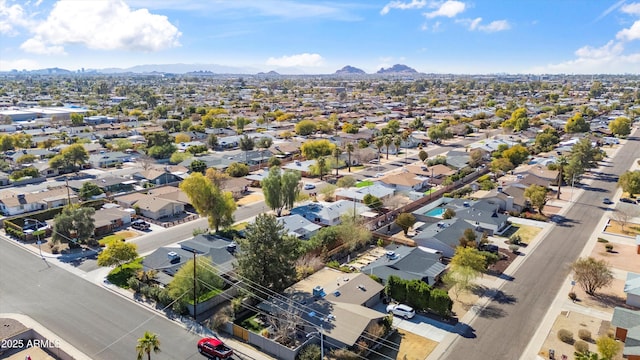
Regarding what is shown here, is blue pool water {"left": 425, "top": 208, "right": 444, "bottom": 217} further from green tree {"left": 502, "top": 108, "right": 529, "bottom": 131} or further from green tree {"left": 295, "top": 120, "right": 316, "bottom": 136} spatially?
green tree {"left": 502, "top": 108, "right": 529, "bottom": 131}

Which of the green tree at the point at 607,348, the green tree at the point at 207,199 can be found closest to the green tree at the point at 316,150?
the green tree at the point at 207,199

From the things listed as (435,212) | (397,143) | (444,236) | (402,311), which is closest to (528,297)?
(444,236)

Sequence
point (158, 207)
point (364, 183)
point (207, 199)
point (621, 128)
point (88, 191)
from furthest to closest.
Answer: point (621, 128) < point (364, 183) < point (88, 191) < point (158, 207) < point (207, 199)

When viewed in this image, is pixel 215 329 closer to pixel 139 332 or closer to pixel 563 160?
pixel 139 332

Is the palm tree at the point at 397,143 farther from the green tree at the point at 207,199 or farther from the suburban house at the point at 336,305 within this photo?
Answer: the suburban house at the point at 336,305

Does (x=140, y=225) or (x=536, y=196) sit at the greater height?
(x=536, y=196)

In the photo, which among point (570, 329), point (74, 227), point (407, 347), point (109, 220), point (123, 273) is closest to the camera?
point (407, 347)

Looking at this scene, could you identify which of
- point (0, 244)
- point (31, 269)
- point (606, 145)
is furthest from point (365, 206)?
point (606, 145)

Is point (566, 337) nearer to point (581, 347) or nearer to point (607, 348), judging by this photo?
point (581, 347)
